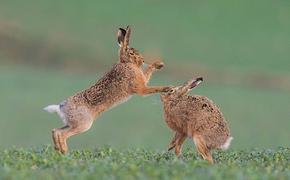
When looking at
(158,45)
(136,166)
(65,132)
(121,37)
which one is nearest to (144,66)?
(121,37)

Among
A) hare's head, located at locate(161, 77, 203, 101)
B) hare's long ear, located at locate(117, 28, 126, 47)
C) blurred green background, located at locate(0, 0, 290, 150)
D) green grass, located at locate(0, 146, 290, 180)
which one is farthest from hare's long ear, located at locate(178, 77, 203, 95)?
blurred green background, located at locate(0, 0, 290, 150)

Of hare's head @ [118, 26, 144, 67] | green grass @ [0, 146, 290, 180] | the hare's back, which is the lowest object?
green grass @ [0, 146, 290, 180]

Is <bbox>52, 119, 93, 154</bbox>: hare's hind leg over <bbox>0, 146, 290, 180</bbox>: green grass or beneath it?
over

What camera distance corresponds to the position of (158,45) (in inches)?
1321

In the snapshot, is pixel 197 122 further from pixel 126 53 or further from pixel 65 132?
pixel 126 53

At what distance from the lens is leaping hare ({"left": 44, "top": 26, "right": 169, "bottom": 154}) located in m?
10.7

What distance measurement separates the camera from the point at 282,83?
30.8 m

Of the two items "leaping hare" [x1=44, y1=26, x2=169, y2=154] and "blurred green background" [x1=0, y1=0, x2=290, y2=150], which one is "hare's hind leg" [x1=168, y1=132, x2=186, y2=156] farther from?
"blurred green background" [x1=0, y1=0, x2=290, y2=150]

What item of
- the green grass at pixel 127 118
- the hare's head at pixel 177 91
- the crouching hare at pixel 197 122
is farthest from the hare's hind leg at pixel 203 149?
the green grass at pixel 127 118

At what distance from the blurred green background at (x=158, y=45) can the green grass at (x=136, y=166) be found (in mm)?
14125

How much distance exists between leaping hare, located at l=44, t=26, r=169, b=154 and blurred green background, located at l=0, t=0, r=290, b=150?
1259 cm

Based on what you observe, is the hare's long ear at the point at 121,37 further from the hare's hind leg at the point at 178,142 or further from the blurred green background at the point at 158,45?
the blurred green background at the point at 158,45

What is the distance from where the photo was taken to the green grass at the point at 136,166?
7977 mm

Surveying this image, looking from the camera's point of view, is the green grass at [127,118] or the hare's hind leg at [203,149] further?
the green grass at [127,118]
